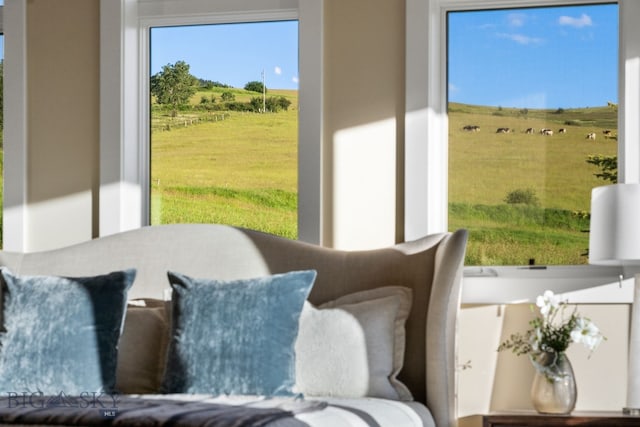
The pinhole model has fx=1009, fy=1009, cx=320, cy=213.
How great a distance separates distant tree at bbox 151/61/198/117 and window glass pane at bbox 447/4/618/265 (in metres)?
1.22

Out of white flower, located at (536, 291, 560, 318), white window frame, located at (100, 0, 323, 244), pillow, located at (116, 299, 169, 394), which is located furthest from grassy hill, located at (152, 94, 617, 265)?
pillow, located at (116, 299, 169, 394)

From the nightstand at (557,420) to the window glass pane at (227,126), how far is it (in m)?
1.41

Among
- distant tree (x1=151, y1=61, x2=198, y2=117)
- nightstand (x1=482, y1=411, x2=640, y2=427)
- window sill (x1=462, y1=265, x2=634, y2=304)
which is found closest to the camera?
nightstand (x1=482, y1=411, x2=640, y2=427)

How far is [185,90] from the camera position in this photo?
15.4 feet

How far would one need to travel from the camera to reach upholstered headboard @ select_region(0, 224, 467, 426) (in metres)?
3.68

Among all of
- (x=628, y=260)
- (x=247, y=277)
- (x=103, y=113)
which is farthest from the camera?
(x=103, y=113)

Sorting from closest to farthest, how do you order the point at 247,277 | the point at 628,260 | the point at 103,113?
the point at 628,260 < the point at 247,277 < the point at 103,113

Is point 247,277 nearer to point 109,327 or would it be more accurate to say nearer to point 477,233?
point 109,327

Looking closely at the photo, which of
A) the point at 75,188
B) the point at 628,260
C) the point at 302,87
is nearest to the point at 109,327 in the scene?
the point at 75,188

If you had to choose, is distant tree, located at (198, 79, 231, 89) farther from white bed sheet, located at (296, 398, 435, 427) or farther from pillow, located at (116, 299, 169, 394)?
white bed sheet, located at (296, 398, 435, 427)

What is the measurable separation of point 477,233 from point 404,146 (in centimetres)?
50

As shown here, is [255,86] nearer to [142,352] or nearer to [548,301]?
[142,352]

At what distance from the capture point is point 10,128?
464 cm

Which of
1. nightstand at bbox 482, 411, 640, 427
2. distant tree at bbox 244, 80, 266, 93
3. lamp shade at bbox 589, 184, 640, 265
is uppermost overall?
distant tree at bbox 244, 80, 266, 93
